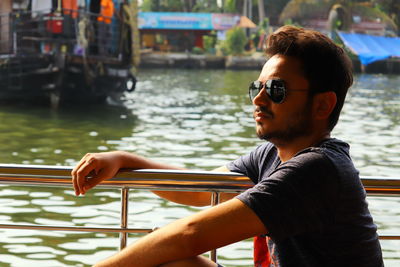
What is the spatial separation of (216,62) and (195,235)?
45.6 metres

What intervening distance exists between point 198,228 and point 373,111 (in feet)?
65.2

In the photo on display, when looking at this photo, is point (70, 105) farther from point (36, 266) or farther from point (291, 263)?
point (291, 263)

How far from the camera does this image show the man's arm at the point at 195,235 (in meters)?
1.18

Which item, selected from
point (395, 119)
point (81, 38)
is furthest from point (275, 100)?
point (395, 119)

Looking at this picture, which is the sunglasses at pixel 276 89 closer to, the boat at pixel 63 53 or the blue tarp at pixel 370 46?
the boat at pixel 63 53

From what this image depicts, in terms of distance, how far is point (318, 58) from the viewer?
1.30 m

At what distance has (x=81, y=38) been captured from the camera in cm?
1725

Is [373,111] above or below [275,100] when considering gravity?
below

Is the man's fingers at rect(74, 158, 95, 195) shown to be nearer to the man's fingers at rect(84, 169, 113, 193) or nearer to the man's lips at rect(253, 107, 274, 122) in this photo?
the man's fingers at rect(84, 169, 113, 193)

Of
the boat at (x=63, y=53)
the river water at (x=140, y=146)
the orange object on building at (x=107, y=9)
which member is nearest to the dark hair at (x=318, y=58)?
the river water at (x=140, y=146)

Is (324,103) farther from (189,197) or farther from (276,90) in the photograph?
(189,197)

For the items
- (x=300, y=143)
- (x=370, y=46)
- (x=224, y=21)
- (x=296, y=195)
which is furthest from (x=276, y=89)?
(x=224, y=21)

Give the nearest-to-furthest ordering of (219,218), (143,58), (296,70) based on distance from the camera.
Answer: (219,218), (296,70), (143,58)

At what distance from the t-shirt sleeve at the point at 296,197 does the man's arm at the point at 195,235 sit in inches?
0.8
